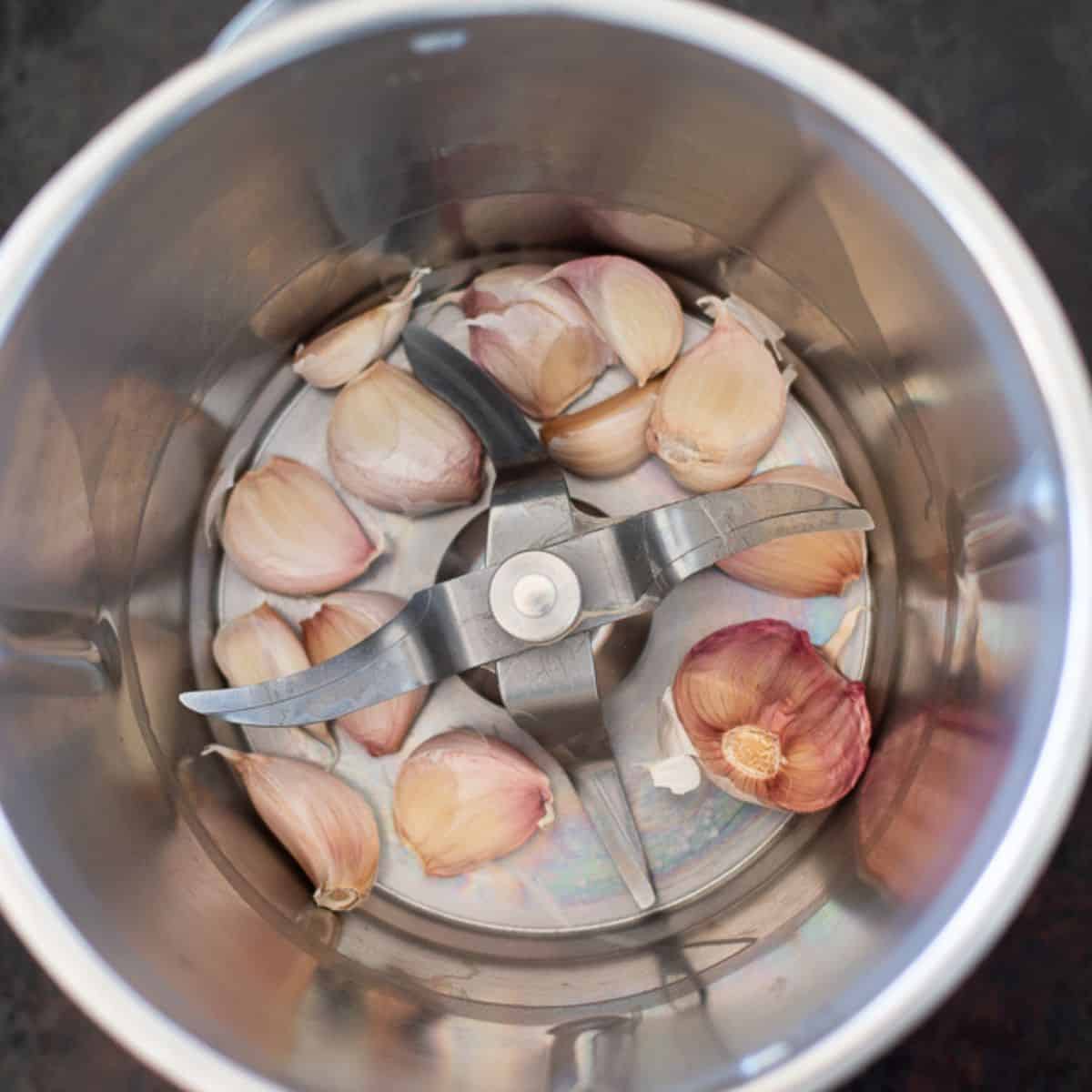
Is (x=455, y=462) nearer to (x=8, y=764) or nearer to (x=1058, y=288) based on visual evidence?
(x=8, y=764)

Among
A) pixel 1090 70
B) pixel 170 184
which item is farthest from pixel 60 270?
pixel 1090 70

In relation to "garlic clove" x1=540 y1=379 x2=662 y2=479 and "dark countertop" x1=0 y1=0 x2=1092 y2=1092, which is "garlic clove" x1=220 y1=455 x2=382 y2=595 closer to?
"garlic clove" x1=540 y1=379 x2=662 y2=479

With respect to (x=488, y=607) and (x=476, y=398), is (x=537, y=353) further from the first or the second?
(x=488, y=607)

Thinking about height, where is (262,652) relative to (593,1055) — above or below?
above

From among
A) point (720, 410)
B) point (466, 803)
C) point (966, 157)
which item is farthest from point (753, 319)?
point (466, 803)

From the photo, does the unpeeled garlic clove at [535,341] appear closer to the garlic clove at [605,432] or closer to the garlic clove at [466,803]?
the garlic clove at [605,432]

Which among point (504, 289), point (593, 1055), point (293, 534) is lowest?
point (593, 1055)

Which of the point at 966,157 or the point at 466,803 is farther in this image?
the point at 966,157

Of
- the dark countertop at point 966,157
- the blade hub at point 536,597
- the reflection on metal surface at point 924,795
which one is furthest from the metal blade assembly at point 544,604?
the dark countertop at point 966,157
